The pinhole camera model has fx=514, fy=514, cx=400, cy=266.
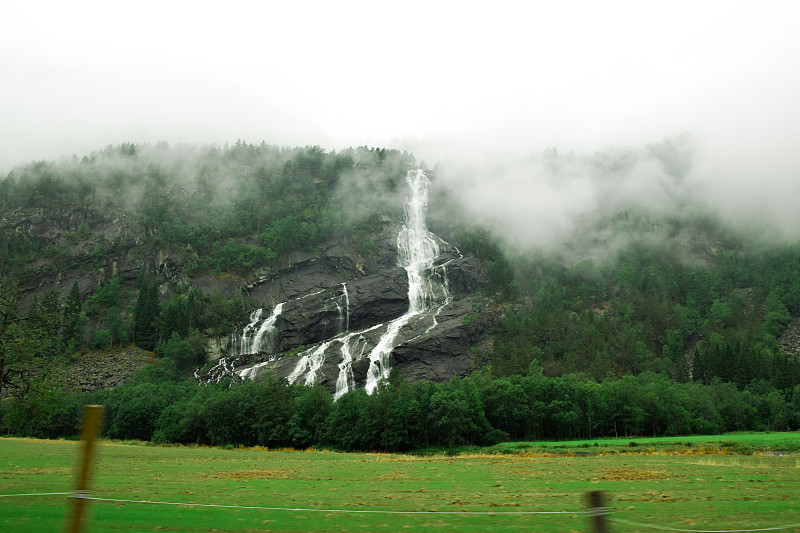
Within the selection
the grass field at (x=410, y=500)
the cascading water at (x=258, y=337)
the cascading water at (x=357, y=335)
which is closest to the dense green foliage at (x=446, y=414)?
the cascading water at (x=357, y=335)

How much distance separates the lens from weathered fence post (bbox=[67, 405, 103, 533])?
6.46m

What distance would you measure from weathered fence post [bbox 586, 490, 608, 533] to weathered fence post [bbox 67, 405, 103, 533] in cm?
606

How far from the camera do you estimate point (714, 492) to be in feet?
63.9

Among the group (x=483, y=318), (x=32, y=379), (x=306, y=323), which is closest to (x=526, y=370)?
(x=483, y=318)

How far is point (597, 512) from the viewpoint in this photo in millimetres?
5988

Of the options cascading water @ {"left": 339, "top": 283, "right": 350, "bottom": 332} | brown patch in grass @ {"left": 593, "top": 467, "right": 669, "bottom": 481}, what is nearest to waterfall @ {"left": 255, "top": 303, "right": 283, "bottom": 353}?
cascading water @ {"left": 339, "top": 283, "right": 350, "bottom": 332}

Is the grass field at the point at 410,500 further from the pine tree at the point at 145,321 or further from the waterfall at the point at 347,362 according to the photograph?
the pine tree at the point at 145,321

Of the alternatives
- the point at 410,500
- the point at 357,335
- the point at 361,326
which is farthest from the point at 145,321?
the point at 410,500

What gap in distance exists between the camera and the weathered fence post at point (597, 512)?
5941 mm

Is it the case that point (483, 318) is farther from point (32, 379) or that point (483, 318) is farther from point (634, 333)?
point (32, 379)

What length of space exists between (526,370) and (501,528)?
4623 inches

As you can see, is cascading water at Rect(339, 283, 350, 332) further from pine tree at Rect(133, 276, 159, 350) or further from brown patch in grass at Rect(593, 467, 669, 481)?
brown patch in grass at Rect(593, 467, 669, 481)

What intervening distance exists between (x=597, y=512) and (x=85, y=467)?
6485mm

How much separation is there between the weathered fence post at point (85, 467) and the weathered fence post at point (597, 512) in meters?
6.06
